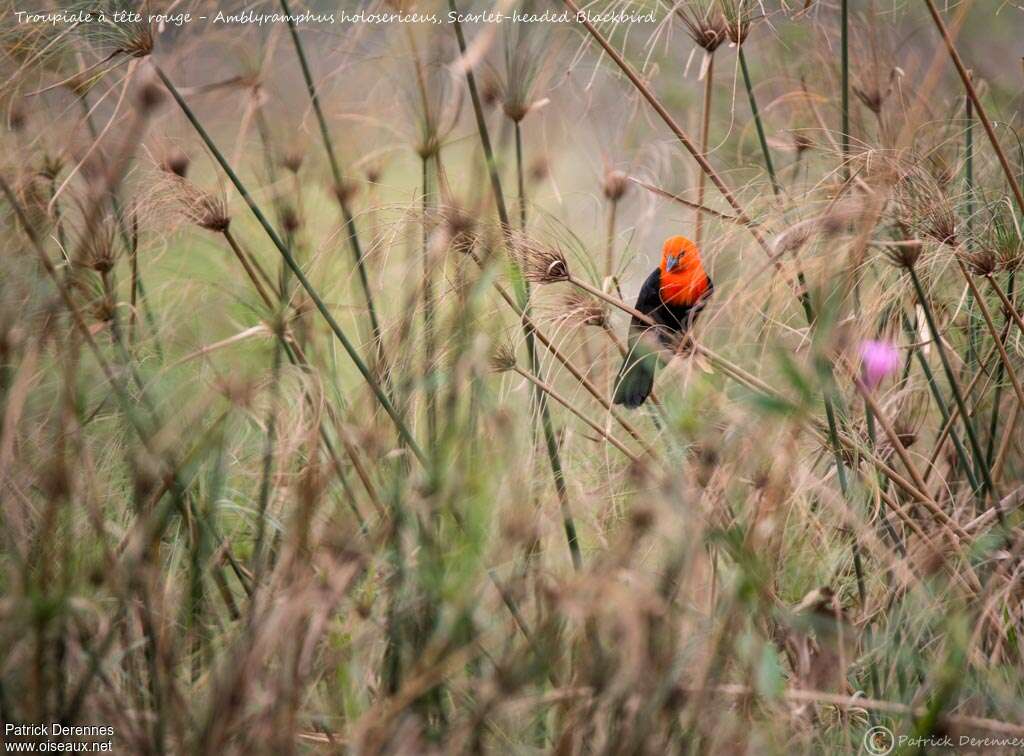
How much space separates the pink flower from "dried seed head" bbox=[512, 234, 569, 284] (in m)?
0.42

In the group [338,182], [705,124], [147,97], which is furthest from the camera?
[705,124]

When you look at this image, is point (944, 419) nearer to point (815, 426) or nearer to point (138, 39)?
point (815, 426)

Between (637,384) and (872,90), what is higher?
(872,90)

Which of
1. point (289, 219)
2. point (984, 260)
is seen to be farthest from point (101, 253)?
point (984, 260)

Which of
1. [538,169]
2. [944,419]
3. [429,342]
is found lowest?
[944,419]

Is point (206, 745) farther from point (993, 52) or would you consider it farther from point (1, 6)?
point (993, 52)

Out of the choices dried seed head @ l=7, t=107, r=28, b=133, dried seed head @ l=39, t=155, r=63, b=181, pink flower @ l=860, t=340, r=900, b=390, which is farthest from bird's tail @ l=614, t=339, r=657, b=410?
dried seed head @ l=7, t=107, r=28, b=133

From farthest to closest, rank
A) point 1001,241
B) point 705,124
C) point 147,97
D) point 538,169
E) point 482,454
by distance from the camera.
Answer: point 538,169, point 705,124, point 1001,241, point 482,454, point 147,97

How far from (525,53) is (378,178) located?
1.30 ft

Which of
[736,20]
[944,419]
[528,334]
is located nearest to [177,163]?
[528,334]

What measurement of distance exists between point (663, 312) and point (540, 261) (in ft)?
2.27

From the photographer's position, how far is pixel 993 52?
258 cm

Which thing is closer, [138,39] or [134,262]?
[138,39]

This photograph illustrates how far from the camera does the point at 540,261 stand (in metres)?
1.14
